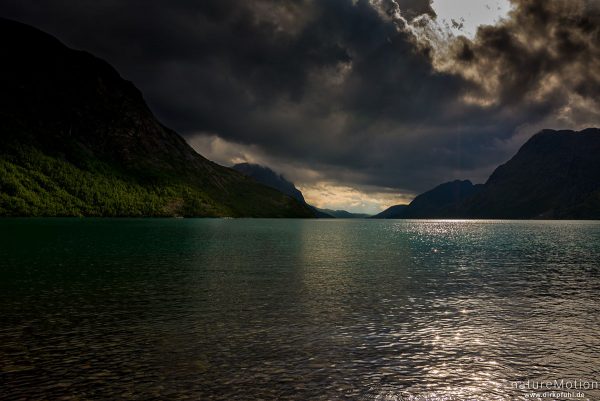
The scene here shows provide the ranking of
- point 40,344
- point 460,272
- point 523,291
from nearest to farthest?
point 40,344 → point 523,291 → point 460,272

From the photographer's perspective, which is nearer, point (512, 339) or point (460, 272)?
point (512, 339)

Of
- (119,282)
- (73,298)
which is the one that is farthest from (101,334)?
(119,282)

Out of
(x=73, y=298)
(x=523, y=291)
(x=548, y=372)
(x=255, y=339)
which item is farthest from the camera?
(x=523, y=291)

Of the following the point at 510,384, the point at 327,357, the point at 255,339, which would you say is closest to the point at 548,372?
the point at 510,384

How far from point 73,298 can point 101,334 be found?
1222 centimetres

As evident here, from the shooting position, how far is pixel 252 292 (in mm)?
39000

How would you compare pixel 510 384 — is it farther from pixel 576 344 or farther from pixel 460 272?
pixel 460 272

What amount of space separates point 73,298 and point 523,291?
4212cm

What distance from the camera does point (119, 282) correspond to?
1702 inches

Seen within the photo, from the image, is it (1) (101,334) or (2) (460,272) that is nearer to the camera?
(1) (101,334)

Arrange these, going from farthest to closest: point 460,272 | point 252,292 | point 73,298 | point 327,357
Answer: point 460,272
point 252,292
point 73,298
point 327,357

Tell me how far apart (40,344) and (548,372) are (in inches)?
1009

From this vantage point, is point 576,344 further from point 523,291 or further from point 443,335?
point 523,291

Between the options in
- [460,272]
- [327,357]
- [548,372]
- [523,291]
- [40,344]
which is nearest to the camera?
[548,372]
